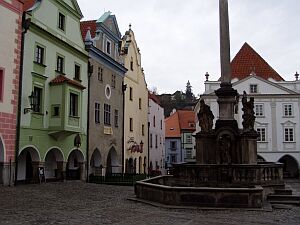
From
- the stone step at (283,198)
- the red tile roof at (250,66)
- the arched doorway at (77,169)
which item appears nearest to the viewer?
the stone step at (283,198)

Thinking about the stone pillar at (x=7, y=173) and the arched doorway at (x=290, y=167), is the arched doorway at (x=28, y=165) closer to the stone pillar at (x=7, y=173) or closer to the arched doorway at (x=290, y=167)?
the stone pillar at (x=7, y=173)

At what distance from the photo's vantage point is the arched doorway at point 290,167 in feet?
166

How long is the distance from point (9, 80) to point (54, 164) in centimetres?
807

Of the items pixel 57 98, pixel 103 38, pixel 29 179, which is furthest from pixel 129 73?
pixel 29 179

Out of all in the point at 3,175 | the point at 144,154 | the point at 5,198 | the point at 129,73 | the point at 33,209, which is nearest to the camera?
the point at 33,209

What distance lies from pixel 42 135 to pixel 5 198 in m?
8.85

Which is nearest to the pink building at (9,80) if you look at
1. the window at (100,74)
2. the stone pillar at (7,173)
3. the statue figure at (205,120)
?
the stone pillar at (7,173)

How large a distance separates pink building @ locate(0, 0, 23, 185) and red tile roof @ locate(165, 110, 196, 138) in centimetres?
5091

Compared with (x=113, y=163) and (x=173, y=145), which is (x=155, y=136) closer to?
(x=113, y=163)

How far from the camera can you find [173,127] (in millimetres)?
73938

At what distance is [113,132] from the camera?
119 feet

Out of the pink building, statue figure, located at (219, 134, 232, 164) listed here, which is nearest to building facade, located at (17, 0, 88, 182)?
the pink building

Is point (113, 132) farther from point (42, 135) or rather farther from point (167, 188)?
point (167, 188)

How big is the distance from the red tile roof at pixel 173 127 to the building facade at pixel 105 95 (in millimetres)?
35151
